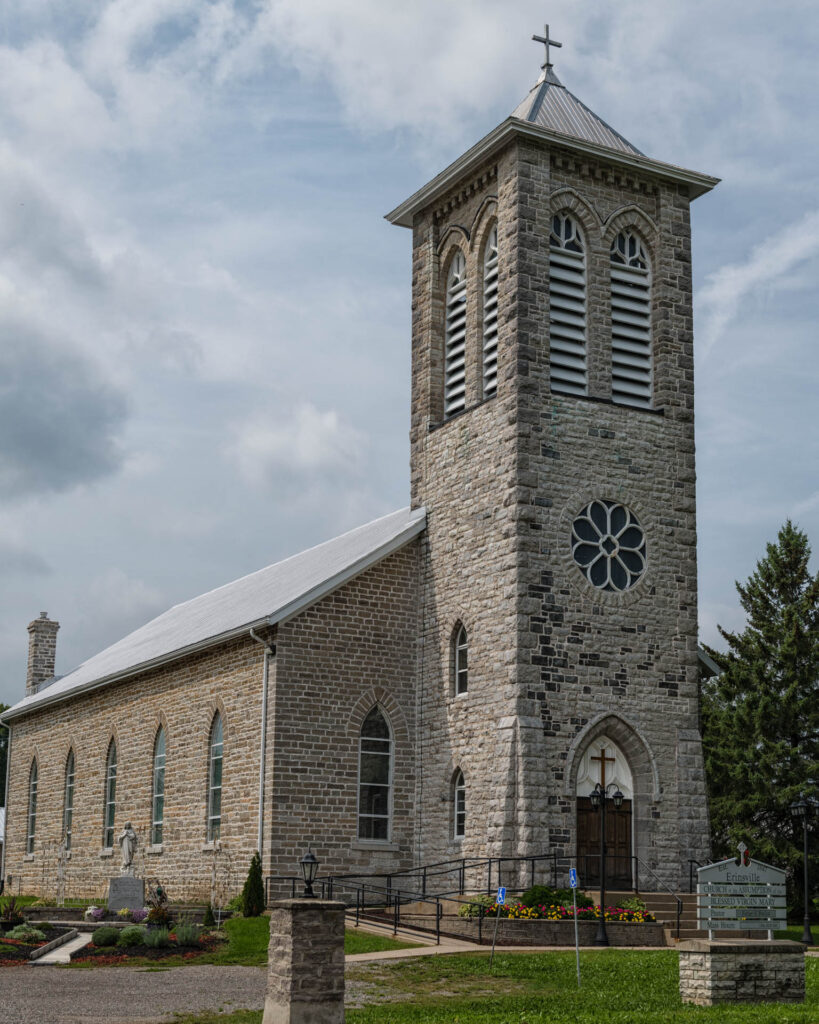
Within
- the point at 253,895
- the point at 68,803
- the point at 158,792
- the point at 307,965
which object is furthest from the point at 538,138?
the point at 68,803

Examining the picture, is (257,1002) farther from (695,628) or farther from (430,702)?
(695,628)

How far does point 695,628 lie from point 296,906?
16286mm

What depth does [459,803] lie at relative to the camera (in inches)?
1070

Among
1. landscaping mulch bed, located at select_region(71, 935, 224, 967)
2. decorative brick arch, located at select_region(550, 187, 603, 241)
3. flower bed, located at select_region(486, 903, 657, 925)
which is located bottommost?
landscaping mulch bed, located at select_region(71, 935, 224, 967)

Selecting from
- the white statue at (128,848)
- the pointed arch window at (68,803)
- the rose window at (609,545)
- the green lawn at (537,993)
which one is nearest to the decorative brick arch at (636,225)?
the rose window at (609,545)

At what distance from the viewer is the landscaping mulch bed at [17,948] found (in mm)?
20992

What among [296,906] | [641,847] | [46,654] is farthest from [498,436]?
[46,654]

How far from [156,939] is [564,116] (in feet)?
61.8

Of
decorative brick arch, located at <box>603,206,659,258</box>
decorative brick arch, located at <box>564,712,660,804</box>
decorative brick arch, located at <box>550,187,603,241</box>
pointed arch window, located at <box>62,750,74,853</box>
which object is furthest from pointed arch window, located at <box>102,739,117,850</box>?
decorative brick arch, located at <box>603,206,659,258</box>

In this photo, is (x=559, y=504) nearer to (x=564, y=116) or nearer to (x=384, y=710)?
(x=384, y=710)

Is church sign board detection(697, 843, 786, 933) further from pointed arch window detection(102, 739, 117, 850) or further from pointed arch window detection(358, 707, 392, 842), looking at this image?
pointed arch window detection(102, 739, 117, 850)

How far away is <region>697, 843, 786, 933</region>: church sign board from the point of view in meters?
16.1

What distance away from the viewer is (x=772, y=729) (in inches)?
1528

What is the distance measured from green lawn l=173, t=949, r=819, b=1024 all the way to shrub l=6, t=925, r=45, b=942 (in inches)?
297
